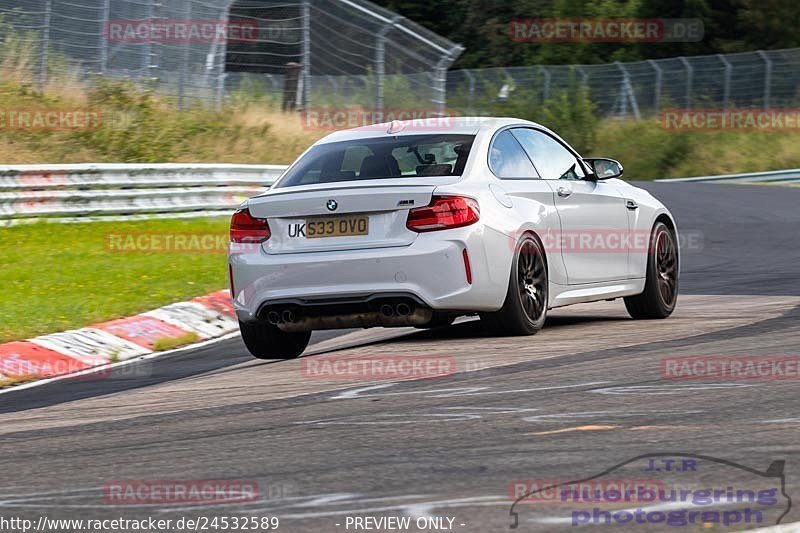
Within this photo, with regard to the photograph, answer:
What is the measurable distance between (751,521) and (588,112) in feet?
121

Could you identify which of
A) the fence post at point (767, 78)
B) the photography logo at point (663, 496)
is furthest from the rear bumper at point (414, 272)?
the fence post at point (767, 78)

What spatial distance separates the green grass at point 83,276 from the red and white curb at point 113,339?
0.57 feet

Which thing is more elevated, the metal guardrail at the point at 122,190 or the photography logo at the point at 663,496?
the photography logo at the point at 663,496

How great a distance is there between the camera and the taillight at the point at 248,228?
890 cm

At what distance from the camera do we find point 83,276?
13945 millimetres

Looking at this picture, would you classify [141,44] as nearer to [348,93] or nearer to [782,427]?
[348,93]

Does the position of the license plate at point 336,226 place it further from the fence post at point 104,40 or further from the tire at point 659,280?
the fence post at point 104,40

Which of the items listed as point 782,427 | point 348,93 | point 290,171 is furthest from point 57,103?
point 782,427

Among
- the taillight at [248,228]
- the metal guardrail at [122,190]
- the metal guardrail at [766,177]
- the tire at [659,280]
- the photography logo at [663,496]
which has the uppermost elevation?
the taillight at [248,228]

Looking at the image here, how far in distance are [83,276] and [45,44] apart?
33.3 feet

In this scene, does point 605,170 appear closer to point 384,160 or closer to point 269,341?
point 384,160

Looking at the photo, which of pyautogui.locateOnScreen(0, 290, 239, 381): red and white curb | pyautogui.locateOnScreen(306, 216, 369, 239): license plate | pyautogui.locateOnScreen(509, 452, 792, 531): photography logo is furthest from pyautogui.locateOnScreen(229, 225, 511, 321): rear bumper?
pyautogui.locateOnScreen(509, 452, 792, 531): photography logo

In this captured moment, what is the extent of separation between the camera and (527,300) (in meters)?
9.09

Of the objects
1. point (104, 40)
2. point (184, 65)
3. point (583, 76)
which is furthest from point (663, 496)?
point (583, 76)
